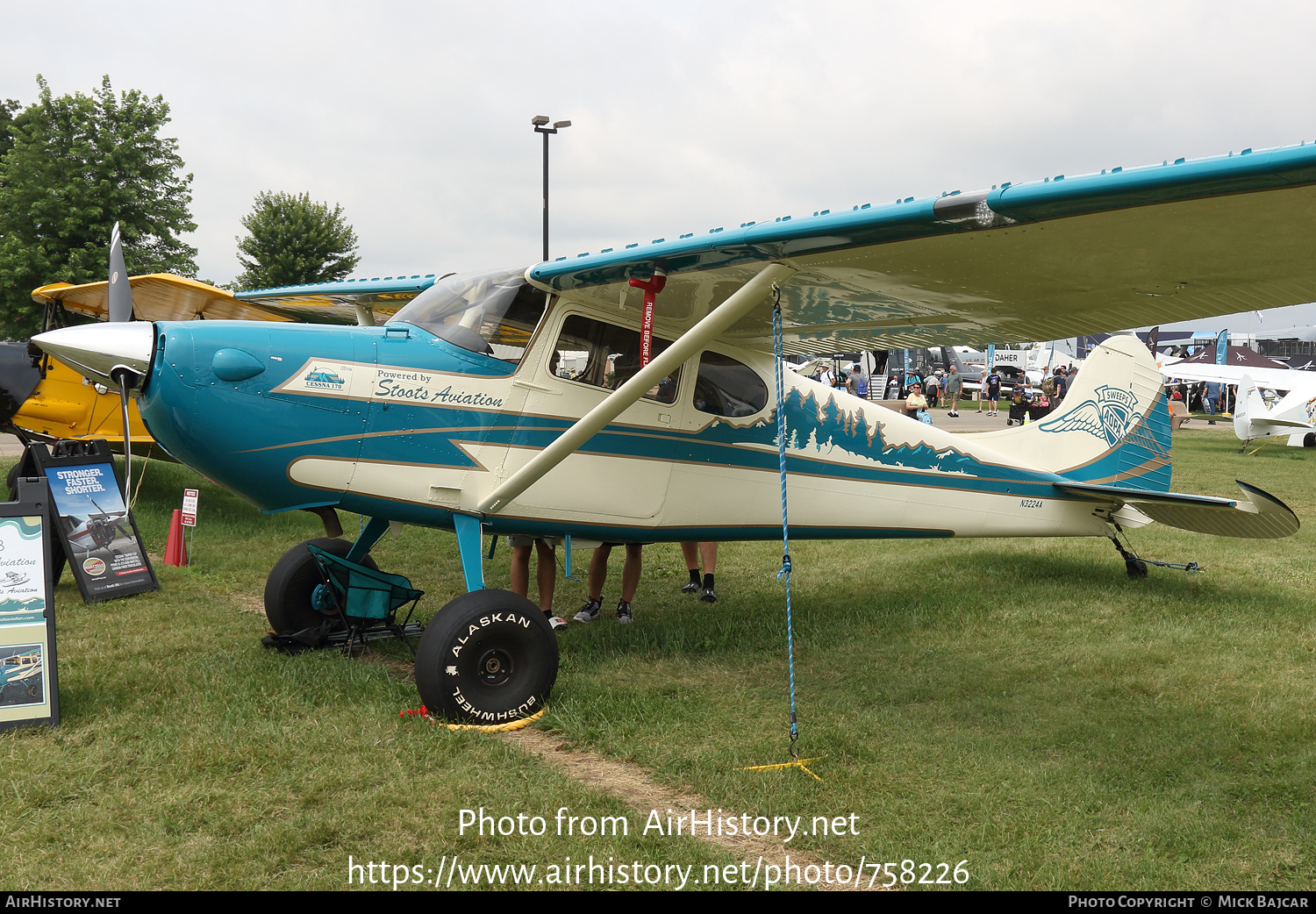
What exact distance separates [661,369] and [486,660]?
1.89 meters

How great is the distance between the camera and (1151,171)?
3381mm

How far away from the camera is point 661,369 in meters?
4.86

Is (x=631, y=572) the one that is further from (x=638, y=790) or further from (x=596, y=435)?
(x=638, y=790)

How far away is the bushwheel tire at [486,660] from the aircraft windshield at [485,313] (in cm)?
151

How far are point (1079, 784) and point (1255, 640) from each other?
340cm

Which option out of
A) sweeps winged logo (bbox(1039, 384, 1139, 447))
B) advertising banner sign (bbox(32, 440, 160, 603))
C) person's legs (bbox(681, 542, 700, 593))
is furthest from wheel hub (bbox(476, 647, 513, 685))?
sweeps winged logo (bbox(1039, 384, 1139, 447))

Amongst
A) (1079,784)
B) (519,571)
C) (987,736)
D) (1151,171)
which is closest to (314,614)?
(519,571)

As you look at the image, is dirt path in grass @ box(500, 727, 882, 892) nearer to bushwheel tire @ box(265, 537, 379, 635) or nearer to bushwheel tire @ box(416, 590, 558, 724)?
bushwheel tire @ box(416, 590, 558, 724)

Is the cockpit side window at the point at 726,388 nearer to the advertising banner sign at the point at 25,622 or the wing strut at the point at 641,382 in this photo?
the wing strut at the point at 641,382

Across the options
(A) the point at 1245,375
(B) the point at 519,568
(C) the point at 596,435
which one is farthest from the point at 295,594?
(A) the point at 1245,375

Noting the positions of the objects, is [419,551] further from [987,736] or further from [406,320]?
[987,736]

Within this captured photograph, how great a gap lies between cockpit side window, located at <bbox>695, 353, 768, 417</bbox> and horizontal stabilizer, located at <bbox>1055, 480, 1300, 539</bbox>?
332 centimetres

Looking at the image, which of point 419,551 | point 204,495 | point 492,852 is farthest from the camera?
point 204,495

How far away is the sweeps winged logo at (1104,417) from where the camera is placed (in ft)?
26.8
